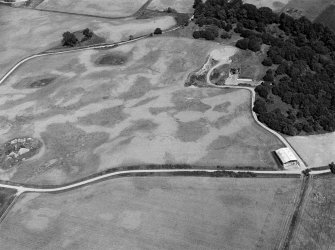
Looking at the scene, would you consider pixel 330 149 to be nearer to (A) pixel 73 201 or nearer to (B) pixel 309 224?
(B) pixel 309 224

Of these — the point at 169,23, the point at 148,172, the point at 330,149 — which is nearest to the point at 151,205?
the point at 148,172

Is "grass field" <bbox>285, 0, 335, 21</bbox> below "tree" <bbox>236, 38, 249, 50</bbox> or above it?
above

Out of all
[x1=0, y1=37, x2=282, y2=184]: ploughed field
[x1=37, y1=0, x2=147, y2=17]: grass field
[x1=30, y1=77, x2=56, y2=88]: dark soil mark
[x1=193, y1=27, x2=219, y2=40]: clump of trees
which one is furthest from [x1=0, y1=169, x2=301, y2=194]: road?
[x1=37, y1=0, x2=147, y2=17]: grass field

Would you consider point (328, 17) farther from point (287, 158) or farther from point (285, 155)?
point (287, 158)

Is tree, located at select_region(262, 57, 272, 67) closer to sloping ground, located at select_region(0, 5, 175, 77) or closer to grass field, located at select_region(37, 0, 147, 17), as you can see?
sloping ground, located at select_region(0, 5, 175, 77)

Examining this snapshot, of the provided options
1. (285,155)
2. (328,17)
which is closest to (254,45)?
(328,17)

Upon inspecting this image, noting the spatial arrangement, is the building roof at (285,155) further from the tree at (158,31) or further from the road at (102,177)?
the tree at (158,31)
